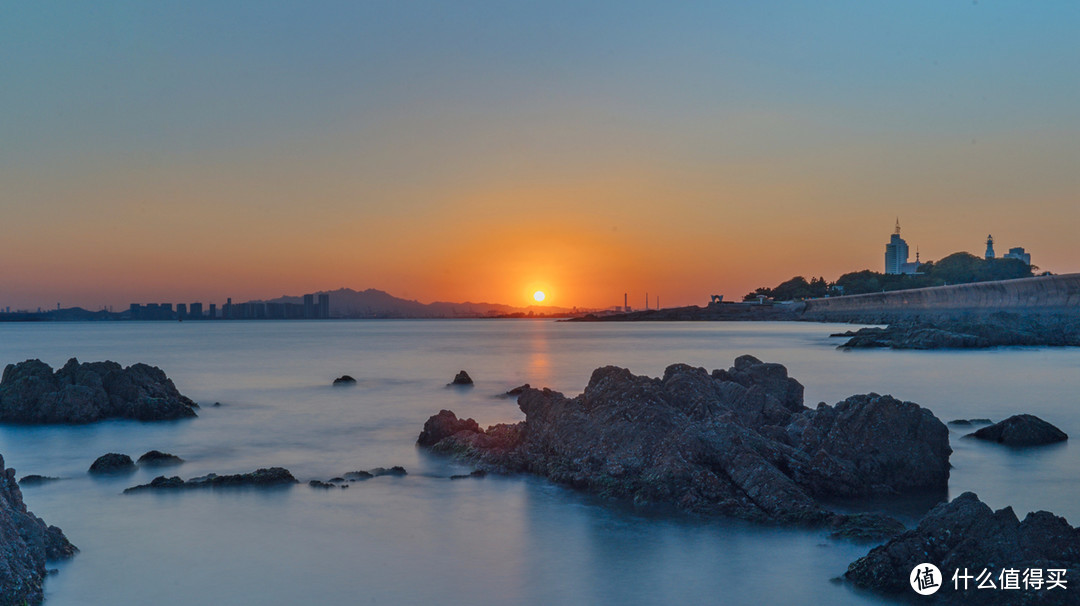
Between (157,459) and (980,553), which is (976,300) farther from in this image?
(980,553)

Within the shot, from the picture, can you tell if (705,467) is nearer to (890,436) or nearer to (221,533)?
(890,436)

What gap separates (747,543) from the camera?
25.3 ft

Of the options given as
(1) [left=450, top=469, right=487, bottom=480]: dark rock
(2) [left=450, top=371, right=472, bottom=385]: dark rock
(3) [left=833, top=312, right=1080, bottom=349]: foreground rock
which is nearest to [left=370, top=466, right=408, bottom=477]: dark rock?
(1) [left=450, top=469, right=487, bottom=480]: dark rock

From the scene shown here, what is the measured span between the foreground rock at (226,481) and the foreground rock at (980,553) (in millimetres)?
7606

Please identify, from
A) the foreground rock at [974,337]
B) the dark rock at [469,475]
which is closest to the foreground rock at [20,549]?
the dark rock at [469,475]

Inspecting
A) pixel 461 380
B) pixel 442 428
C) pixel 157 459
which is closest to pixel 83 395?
pixel 157 459

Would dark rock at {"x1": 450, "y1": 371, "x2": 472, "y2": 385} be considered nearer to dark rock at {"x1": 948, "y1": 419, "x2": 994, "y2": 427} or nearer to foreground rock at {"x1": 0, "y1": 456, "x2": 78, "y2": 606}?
dark rock at {"x1": 948, "y1": 419, "x2": 994, "y2": 427}

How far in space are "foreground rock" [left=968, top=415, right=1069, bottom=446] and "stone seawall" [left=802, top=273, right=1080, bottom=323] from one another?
46.7m

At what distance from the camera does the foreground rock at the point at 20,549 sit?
5.79m

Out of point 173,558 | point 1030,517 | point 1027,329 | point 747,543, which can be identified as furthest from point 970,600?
point 1027,329

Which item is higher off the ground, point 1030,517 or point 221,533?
point 1030,517

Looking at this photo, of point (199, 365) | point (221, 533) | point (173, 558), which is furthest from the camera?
point (199, 365)

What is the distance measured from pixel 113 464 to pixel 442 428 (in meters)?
5.17

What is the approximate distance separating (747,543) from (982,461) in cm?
638
